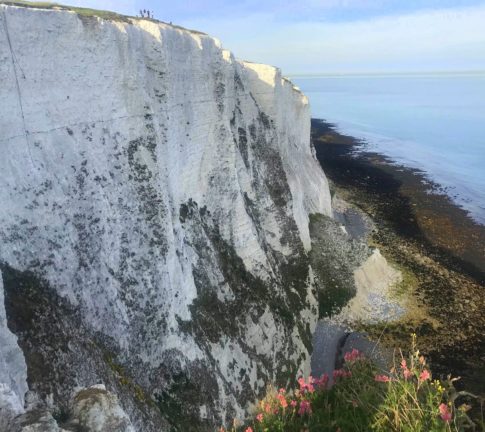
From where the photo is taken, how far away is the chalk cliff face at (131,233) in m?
13.0

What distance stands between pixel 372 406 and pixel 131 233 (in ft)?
41.3

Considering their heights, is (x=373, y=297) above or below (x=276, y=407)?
below

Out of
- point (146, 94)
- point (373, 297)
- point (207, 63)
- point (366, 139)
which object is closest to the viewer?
point (146, 94)

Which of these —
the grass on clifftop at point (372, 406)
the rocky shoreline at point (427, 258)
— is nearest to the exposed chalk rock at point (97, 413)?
the grass on clifftop at point (372, 406)

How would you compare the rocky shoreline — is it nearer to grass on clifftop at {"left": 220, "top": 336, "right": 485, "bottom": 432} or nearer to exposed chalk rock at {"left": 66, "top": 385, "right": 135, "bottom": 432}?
grass on clifftop at {"left": 220, "top": 336, "right": 485, "bottom": 432}

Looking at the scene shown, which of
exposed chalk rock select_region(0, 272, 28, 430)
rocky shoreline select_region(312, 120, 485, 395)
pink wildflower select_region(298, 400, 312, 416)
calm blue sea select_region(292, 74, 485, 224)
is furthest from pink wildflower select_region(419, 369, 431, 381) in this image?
calm blue sea select_region(292, 74, 485, 224)

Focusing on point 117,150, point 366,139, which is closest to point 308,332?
point 117,150

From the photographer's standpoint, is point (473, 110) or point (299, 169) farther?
point (473, 110)

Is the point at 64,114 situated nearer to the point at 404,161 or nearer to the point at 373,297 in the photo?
the point at 373,297

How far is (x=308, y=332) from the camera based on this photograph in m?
26.8

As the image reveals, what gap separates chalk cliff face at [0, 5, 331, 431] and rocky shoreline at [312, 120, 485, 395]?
31.2 ft

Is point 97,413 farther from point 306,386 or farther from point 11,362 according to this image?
point 11,362

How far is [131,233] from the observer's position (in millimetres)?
16734

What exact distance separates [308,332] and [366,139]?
270 feet
